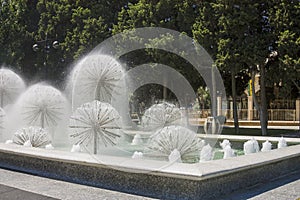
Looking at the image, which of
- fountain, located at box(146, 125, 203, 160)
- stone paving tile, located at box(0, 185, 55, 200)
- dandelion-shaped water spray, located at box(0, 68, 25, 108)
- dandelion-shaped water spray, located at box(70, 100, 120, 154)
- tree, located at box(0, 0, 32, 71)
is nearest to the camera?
stone paving tile, located at box(0, 185, 55, 200)

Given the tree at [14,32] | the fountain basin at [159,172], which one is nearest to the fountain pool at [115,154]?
the fountain basin at [159,172]

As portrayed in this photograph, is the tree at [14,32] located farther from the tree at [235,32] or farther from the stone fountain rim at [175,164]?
the stone fountain rim at [175,164]

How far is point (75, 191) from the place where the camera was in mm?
6215

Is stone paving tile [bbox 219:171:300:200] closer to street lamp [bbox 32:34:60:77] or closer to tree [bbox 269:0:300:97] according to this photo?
tree [bbox 269:0:300:97]

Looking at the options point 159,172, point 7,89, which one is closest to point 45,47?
point 7,89

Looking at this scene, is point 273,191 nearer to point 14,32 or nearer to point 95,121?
point 95,121

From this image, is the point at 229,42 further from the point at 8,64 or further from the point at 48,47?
the point at 8,64

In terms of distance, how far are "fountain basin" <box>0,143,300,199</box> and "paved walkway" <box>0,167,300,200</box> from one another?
18cm

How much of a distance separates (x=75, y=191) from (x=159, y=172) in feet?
5.04

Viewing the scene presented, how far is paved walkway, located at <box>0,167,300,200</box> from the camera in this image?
5.85 meters

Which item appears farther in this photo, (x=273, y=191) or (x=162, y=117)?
(x=162, y=117)

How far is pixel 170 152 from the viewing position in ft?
29.5

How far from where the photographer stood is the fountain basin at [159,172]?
5.60m

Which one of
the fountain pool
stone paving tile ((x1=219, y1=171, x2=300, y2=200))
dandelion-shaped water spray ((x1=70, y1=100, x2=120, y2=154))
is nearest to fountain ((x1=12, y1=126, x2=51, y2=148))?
the fountain pool
